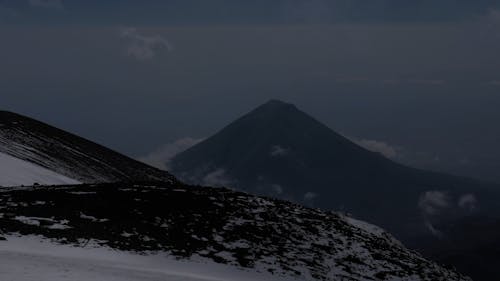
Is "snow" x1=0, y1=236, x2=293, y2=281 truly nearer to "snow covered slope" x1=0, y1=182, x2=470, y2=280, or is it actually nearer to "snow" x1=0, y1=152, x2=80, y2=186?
"snow covered slope" x1=0, y1=182, x2=470, y2=280

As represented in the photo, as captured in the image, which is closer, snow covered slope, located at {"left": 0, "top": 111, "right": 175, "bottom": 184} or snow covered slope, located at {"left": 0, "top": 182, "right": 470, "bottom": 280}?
snow covered slope, located at {"left": 0, "top": 182, "right": 470, "bottom": 280}

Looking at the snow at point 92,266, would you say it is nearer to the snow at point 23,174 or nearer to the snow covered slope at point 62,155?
the snow at point 23,174

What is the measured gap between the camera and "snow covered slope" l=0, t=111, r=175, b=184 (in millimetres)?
52094

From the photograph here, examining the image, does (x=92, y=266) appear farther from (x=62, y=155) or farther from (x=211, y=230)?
(x=62, y=155)

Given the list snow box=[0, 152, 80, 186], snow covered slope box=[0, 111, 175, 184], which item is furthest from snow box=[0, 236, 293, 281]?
snow covered slope box=[0, 111, 175, 184]

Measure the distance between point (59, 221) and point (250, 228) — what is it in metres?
10.5

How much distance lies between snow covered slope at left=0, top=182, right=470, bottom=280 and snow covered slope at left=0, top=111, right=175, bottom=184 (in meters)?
13.3

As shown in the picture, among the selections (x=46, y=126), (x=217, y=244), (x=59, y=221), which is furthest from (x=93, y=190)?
(x=46, y=126)

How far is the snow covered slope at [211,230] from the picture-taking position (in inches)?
1038

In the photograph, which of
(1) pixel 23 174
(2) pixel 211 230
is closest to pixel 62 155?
(1) pixel 23 174

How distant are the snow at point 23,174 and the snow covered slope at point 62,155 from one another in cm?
21

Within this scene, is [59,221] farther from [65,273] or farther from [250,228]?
[250,228]

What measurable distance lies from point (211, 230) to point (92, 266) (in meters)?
10.0

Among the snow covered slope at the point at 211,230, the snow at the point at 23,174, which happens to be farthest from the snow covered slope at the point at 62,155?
the snow covered slope at the point at 211,230
